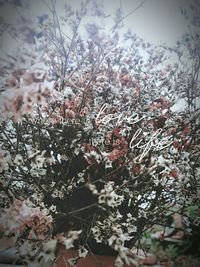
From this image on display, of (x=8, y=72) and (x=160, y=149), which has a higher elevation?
(x=8, y=72)

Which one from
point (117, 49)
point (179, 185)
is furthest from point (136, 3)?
point (179, 185)

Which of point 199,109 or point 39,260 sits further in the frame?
point 199,109

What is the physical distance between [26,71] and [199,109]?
3.23ft

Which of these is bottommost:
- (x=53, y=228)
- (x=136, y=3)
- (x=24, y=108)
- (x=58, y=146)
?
(x=53, y=228)

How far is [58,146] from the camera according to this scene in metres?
2.10

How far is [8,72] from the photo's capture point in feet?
6.91

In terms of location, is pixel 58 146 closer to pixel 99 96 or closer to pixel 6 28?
pixel 99 96

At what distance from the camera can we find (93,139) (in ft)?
6.82

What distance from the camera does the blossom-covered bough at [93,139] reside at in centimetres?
205

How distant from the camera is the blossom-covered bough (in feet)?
6.74
